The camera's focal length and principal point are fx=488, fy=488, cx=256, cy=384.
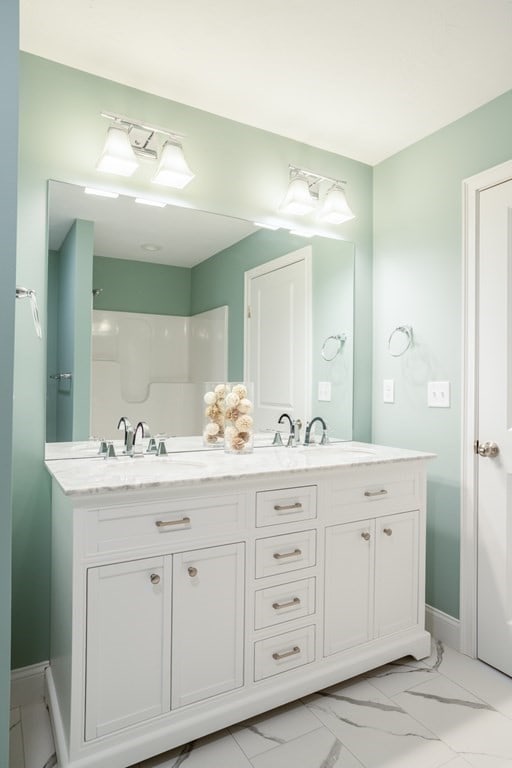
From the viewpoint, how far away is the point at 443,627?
2.32 meters

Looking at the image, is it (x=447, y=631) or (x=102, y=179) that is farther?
(x=447, y=631)

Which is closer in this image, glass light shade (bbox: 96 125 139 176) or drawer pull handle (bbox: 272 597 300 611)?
drawer pull handle (bbox: 272 597 300 611)

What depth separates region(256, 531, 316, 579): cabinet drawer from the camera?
170 cm

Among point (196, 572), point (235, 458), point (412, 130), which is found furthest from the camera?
point (412, 130)

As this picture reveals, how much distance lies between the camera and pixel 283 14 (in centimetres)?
165

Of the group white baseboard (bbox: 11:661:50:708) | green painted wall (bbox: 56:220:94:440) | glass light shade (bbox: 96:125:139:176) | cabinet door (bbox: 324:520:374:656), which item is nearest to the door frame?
cabinet door (bbox: 324:520:374:656)

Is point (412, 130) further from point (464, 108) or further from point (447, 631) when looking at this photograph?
point (447, 631)

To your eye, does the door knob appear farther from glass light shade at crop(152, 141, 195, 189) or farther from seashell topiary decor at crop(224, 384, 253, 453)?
glass light shade at crop(152, 141, 195, 189)

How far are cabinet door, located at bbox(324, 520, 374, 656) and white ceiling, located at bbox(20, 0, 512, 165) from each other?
5.92 feet

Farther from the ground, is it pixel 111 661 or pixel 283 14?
pixel 283 14

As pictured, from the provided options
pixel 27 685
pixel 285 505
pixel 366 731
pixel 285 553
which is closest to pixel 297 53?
pixel 285 505

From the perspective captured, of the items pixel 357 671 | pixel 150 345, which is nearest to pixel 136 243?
pixel 150 345

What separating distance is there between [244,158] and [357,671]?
2.28 m

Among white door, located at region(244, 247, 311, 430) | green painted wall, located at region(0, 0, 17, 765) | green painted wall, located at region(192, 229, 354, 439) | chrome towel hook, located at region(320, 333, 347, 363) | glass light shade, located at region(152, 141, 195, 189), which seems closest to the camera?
green painted wall, located at region(0, 0, 17, 765)
